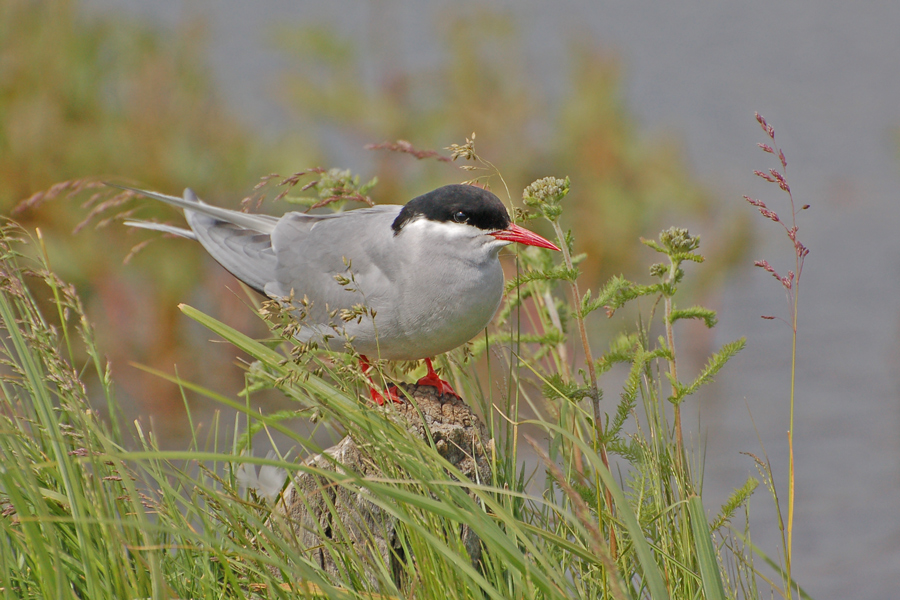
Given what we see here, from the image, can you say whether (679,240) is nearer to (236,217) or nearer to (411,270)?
(411,270)

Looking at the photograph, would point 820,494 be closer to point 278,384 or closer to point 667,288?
point 667,288

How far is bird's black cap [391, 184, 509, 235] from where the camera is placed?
2795mm

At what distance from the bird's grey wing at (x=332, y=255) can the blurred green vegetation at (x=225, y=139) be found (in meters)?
3.35

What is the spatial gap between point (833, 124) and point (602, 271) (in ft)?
14.5

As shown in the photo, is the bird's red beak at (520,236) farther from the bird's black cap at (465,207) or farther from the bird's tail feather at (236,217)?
the bird's tail feather at (236,217)

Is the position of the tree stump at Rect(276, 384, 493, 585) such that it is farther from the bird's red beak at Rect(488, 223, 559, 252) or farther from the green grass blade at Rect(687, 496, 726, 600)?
the green grass blade at Rect(687, 496, 726, 600)

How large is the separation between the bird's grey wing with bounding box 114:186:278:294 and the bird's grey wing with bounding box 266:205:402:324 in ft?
0.26

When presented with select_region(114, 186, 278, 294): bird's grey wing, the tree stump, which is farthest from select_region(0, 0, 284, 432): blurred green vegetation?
the tree stump

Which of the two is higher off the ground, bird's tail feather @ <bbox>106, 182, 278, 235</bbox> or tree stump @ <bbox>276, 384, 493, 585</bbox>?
bird's tail feather @ <bbox>106, 182, 278, 235</bbox>

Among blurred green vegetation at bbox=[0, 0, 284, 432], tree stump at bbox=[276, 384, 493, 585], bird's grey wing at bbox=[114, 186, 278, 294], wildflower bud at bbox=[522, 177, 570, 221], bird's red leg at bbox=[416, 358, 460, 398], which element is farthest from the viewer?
blurred green vegetation at bbox=[0, 0, 284, 432]

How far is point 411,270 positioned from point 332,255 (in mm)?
436

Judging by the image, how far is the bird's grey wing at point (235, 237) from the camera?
11.1ft

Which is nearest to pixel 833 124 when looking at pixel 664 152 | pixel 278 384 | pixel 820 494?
pixel 664 152

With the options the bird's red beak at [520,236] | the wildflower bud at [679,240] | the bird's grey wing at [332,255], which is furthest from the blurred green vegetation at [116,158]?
the wildflower bud at [679,240]
